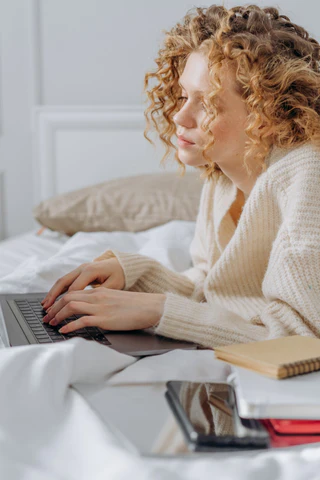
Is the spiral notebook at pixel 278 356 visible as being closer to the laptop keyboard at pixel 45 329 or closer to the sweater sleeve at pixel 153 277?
the laptop keyboard at pixel 45 329

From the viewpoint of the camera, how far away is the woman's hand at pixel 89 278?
1.13 m

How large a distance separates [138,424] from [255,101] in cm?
65

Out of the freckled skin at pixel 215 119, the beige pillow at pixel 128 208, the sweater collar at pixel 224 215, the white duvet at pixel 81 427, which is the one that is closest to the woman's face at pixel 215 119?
the freckled skin at pixel 215 119

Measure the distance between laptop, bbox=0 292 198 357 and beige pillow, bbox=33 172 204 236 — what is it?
97 cm

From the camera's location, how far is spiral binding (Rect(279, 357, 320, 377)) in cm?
71

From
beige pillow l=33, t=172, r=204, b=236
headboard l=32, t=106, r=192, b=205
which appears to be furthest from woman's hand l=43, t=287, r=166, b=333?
headboard l=32, t=106, r=192, b=205

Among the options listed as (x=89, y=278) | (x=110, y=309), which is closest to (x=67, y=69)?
(x=89, y=278)

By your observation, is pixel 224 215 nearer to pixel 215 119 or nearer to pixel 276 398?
pixel 215 119

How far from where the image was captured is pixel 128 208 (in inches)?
81.4

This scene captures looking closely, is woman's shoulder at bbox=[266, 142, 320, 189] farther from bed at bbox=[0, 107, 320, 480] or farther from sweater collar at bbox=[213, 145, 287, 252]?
bed at bbox=[0, 107, 320, 480]

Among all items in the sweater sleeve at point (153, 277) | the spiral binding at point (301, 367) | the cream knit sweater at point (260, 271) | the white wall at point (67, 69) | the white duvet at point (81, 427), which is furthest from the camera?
the white wall at point (67, 69)

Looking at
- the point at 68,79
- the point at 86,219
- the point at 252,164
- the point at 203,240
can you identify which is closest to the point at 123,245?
the point at 86,219

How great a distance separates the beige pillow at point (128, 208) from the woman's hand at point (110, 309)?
1.01 m

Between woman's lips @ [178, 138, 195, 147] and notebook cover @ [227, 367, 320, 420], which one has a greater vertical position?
woman's lips @ [178, 138, 195, 147]
